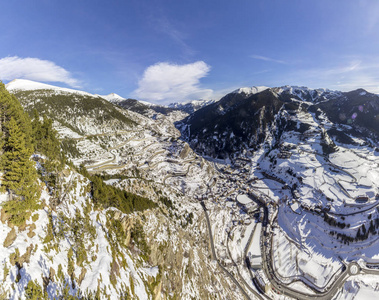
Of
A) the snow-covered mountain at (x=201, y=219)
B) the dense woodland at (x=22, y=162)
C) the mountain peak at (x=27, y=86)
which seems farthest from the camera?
the mountain peak at (x=27, y=86)

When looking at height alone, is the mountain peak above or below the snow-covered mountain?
above

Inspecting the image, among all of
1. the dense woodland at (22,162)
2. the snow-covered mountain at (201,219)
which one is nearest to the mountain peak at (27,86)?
the snow-covered mountain at (201,219)

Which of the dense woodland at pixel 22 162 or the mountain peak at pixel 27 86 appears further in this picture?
the mountain peak at pixel 27 86

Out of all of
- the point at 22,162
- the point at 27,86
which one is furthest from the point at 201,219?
the point at 27,86

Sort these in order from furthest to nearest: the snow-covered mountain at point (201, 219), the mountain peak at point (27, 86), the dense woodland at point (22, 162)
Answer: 1. the mountain peak at point (27, 86)
2. the snow-covered mountain at point (201, 219)
3. the dense woodland at point (22, 162)

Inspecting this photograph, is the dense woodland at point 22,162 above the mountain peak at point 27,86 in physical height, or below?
below

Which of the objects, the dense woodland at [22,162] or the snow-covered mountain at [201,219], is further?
the snow-covered mountain at [201,219]

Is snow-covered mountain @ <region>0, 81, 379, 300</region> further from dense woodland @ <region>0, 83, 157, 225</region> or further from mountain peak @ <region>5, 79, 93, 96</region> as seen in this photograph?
mountain peak @ <region>5, 79, 93, 96</region>

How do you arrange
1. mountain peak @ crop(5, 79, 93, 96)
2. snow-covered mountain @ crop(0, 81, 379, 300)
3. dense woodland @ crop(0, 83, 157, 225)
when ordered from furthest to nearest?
1. mountain peak @ crop(5, 79, 93, 96)
2. snow-covered mountain @ crop(0, 81, 379, 300)
3. dense woodland @ crop(0, 83, 157, 225)

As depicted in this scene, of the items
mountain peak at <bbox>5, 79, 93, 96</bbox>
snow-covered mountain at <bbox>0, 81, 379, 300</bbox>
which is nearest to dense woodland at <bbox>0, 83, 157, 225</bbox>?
snow-covered mountain at <bbox>0, 81, 379, 300</bbox>

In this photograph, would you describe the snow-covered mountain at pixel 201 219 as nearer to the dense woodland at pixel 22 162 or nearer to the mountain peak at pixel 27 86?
the dense woodland at pixel 22 162

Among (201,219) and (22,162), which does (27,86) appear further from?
(22,162)

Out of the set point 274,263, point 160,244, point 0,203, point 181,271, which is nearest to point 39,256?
point 0,203
